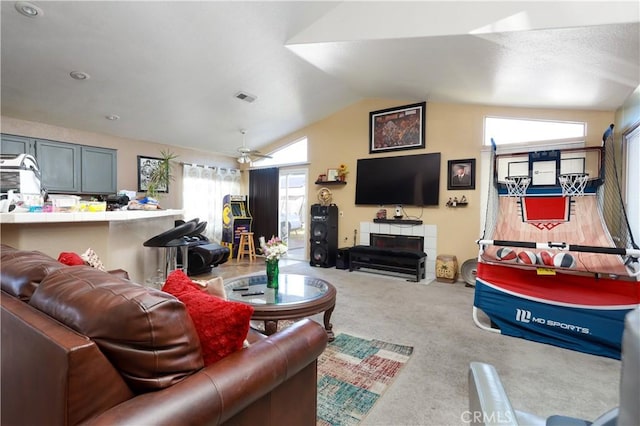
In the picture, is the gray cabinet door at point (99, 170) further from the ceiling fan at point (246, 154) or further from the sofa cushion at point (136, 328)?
the sofa cushion at point (136, 328)

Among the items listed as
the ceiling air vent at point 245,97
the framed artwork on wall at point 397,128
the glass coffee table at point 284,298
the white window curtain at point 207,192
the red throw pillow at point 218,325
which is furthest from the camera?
the white window curtain at point 207,192

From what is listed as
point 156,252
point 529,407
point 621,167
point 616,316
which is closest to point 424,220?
point 621,167

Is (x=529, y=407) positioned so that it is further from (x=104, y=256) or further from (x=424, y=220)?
(x=424, y=220)

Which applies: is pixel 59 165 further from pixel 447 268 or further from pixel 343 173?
pixel 447 268

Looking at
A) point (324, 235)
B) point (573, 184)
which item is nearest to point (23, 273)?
point (573, 184)

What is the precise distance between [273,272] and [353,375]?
101 cm

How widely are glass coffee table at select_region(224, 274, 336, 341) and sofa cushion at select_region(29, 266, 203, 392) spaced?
121 cm

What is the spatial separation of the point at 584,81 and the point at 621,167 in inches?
51.9

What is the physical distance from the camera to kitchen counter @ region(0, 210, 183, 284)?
1851 mm

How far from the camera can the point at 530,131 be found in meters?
4.51

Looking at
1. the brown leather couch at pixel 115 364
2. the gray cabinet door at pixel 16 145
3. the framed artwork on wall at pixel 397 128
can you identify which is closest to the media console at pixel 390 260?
the framed artwork on wall at pixel 397 128

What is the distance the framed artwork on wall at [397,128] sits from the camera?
536 centimetres

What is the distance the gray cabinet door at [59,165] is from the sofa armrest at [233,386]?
5144mm

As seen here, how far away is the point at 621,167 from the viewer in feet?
12.2
